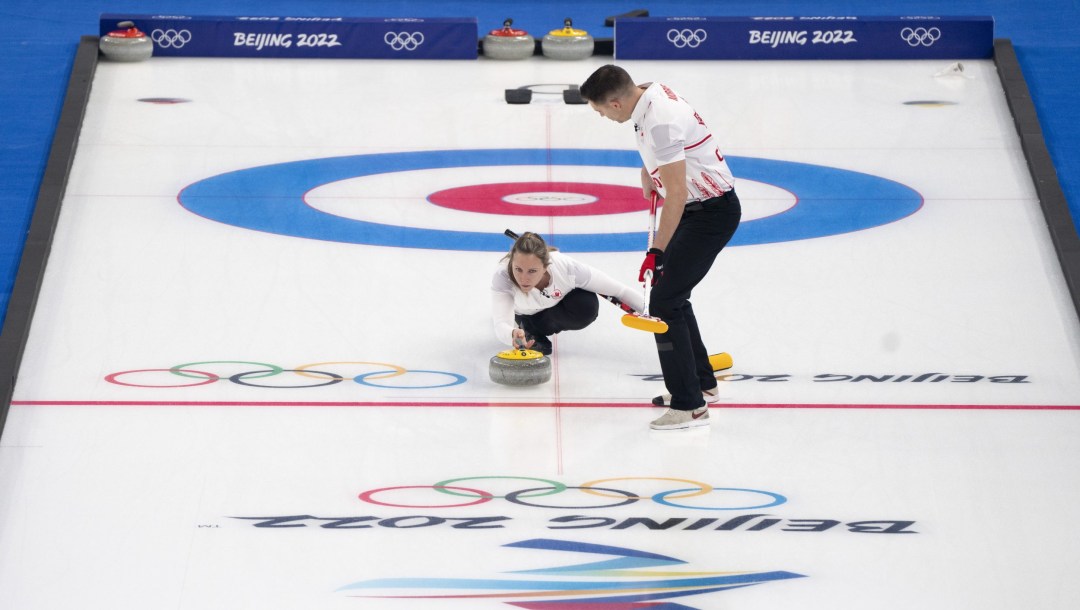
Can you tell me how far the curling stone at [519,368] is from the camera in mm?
6156

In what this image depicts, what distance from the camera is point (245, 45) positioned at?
36.8ft

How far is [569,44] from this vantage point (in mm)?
11336

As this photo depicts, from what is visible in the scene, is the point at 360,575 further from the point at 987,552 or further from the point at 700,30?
the point at 700,30

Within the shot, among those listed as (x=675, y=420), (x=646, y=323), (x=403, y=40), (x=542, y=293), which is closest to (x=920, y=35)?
(x=403, y=40)

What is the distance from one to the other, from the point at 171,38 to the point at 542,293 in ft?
19.9

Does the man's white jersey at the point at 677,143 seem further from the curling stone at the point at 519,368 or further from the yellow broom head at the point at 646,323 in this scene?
the curling stone at the point at 519,368

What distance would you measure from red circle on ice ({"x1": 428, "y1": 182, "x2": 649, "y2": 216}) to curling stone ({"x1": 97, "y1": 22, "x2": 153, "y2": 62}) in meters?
3.42

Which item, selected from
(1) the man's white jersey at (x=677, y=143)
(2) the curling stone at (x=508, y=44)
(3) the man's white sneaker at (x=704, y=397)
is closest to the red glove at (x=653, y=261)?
(1) the man's white jersey at (x=677, y=143)

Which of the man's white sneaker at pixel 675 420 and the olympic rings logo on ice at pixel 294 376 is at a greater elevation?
the olympic rings logo on ice at pixel 294 376

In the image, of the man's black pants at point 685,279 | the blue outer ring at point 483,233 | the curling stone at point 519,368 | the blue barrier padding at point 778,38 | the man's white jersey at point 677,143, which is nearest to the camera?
the man's white jersey at point 677,143

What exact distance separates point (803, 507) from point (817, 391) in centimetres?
117

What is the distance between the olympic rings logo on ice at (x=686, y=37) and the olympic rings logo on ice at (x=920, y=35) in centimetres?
164

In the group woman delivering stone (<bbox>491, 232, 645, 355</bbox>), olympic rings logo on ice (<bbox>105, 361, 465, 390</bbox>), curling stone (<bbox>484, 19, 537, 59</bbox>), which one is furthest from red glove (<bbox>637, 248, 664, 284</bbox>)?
curling stone (<bbox>484, 19, 537, 59</bbox>)

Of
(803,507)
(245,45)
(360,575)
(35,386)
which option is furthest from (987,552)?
(245,45)
